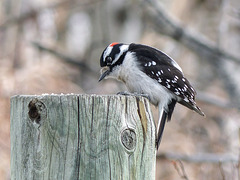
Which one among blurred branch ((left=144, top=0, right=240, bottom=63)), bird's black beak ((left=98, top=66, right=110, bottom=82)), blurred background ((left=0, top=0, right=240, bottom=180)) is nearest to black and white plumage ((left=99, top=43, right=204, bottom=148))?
bird's black beak ((left=98, top=66, right=110, bottom=82))

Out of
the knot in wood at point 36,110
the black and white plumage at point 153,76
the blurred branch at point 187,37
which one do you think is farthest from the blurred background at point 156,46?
the knot in wood at point 36,110

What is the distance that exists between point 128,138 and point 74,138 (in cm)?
32

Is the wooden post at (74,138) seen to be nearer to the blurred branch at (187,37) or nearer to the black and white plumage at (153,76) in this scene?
the black and white plumage at (153,76)

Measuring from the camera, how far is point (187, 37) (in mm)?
9398

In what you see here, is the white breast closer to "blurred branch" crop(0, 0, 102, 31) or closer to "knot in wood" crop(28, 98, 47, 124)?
"knot in wood" crop(28, 98, 47, 124)

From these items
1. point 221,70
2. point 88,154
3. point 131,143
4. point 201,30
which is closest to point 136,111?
point 131,143

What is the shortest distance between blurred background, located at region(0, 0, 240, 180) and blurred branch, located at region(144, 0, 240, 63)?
21mm

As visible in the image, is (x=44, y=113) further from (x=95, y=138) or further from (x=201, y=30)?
(x=201, y=30)

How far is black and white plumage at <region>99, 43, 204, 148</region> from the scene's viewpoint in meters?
4.44

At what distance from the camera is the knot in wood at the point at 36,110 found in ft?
8.23

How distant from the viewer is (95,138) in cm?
249

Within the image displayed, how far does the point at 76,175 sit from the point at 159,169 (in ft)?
22.9

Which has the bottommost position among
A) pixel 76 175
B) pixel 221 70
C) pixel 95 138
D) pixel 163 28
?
pixel 76 175

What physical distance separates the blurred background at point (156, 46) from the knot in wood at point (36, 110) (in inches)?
139
